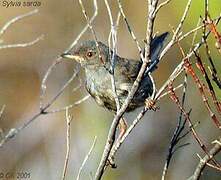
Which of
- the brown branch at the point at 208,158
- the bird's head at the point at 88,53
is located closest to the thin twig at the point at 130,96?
the brown branch at the point at 208,158

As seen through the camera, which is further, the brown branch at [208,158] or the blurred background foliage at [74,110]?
the blurred background foliage at [74,110]

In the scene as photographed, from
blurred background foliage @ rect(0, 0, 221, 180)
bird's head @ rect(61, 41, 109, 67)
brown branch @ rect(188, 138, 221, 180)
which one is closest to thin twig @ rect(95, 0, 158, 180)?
brown branch @ rect(188, 138, 221, 180)

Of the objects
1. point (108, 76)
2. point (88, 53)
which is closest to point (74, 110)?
point (88, 53)

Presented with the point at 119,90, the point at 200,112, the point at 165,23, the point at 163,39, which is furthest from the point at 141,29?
the point at 119,90

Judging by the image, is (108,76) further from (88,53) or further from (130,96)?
(130,96)

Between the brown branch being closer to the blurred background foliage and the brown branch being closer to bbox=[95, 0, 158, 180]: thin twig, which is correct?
bbox=[95, 0, 158, 180]: thin twig

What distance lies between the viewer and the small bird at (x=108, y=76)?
675cm

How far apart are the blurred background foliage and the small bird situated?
286 centimetres

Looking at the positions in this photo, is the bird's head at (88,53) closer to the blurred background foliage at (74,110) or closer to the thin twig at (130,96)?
Result: the thin twig at (130,96)

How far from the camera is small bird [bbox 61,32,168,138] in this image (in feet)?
22.1

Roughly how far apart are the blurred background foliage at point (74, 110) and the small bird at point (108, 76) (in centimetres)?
286

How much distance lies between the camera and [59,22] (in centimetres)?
1473

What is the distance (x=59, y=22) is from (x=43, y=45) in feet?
3.10

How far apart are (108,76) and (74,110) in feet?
16.4
